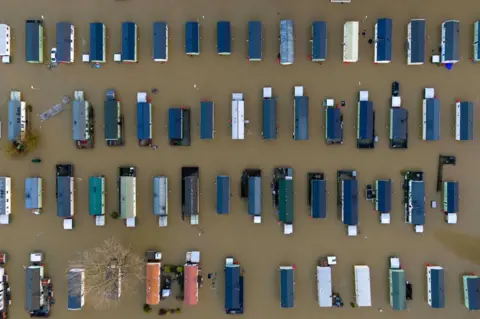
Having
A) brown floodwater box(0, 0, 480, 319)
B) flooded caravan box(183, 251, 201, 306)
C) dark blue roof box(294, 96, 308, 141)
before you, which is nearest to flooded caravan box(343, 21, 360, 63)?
brown floodwater box(0, 0, 480, 319)

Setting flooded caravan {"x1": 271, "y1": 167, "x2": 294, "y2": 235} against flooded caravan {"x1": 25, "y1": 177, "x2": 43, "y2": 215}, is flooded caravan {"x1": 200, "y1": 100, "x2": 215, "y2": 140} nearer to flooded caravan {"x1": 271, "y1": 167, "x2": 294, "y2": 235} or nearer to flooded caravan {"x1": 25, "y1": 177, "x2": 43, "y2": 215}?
flooded caravan {"x1": 271, "y1": 167, "x2": 294, "y2": 235}

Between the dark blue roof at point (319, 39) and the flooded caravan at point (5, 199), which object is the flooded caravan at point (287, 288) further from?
the flooded caravan at point (5, 199)

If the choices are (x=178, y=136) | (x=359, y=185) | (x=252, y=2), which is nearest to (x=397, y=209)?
(x=359, y=185)

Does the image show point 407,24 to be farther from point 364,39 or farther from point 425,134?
point 425,134

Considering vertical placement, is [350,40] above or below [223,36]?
below

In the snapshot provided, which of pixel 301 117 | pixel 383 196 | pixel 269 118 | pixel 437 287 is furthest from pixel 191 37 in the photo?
pixel 437 287

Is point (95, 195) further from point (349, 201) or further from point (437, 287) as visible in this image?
point (437, 287)

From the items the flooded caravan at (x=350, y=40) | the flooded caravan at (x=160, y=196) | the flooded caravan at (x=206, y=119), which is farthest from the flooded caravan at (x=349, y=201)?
the flooded caravan at (x=160, y=196)
